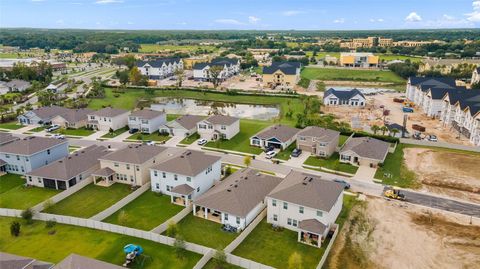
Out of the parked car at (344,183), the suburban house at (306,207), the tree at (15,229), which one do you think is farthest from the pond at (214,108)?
the tree at (15,229)

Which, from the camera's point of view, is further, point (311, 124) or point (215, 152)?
point (311, 124)

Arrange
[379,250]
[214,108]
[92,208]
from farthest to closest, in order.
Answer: [214,108], [92,208], [379,250]

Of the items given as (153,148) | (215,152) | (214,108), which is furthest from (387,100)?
(153,148)

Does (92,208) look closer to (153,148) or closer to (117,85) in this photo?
(153,148)

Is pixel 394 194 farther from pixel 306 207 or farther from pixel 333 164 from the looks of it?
pixel 306 207

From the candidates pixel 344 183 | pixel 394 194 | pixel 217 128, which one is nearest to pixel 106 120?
pixel 217 128
